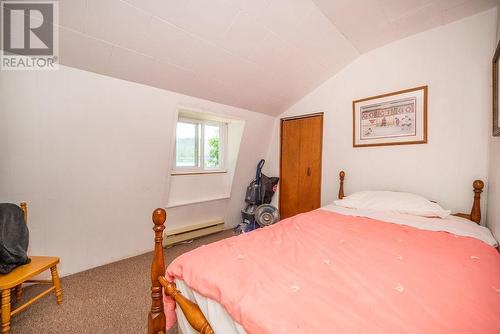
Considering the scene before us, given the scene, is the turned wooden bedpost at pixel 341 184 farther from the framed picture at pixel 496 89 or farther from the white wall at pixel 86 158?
the white wall at pixel 86 158

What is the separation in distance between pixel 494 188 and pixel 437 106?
887mm

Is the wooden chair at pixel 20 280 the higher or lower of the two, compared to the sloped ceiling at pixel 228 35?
lower

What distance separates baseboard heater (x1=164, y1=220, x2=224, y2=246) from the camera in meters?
2.85

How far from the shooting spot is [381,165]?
2.48 meters

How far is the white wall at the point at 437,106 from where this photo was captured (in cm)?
193

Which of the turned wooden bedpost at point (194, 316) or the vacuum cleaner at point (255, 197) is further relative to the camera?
the vacuum cleaner at point (255, 197)

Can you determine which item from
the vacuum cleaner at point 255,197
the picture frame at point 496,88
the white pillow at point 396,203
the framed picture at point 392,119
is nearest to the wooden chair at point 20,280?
the vacuum cleaner at point 255,197

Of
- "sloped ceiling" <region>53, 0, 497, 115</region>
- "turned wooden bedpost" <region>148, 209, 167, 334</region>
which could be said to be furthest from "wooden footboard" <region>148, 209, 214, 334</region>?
"sloped ceiling" <region>53, 0, 497, 115</region>

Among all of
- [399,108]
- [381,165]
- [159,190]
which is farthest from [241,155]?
[399,108]

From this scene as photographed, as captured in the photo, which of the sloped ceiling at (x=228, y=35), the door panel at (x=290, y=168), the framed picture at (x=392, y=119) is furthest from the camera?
the door panel at (x=290, y=168)

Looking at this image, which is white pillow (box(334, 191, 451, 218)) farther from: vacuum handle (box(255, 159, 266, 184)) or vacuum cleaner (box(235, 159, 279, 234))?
vacuum handle (box(255, 159, 266, 184))

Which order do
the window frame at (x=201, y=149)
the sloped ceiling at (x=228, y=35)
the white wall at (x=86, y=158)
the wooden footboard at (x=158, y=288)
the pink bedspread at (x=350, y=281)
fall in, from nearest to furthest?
the pink bedspread at (x=350, y=281), the wooden footboard at (x=158, y=288), the sloped ceiling at (x=228, y=35), the white wall at (x=86, y=158), the window frame at (x=201, y=149)

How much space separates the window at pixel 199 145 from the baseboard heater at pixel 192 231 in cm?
81

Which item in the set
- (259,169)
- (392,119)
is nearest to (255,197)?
(259,169)
